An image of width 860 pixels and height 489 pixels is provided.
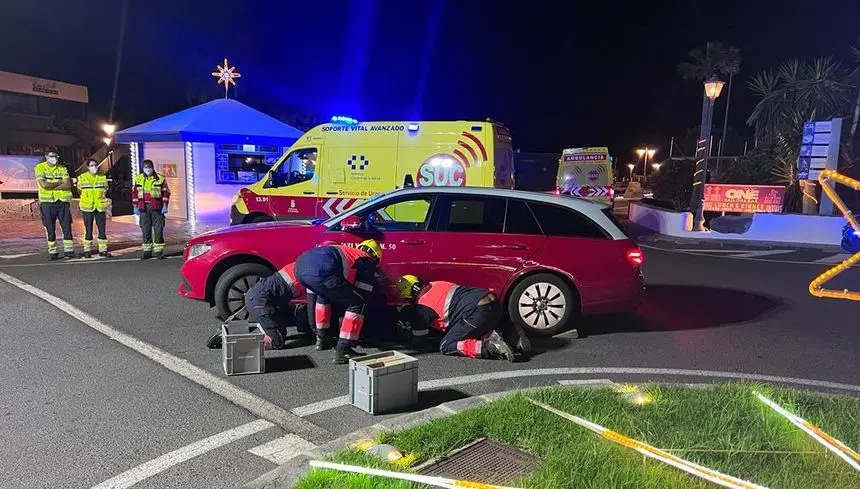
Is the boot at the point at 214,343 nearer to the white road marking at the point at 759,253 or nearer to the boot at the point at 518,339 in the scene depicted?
the boot at the point at 518,339

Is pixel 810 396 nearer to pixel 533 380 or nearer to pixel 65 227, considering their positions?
pixel 533 380

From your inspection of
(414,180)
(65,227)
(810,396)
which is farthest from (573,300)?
(65,227)

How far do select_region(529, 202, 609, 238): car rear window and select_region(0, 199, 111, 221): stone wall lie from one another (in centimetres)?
1542

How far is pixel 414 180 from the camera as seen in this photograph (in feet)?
35.3

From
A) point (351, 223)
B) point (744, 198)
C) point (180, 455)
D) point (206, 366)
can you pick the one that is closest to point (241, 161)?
point (351, 223)

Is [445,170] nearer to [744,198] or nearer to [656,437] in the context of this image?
[656,437]

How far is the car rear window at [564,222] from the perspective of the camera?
6.35 metres

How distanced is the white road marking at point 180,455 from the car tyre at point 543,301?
3.15 m

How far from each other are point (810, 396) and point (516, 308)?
2.77m

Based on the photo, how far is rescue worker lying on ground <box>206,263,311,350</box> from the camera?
5602 millimetres

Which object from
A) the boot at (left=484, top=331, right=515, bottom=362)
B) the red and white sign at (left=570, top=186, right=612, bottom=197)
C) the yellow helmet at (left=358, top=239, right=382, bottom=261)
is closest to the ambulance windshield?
the yellow helmet at (left=358, top=239, right=382, bottom=261)

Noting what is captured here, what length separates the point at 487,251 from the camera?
628 cm

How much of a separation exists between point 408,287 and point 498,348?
106cm

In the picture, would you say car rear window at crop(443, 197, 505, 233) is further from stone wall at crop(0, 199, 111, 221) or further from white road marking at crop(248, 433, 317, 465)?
stone wall at crop(0, 199, 111, 221)
